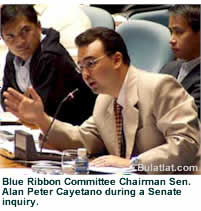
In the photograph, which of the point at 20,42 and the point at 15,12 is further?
the point at 20,42

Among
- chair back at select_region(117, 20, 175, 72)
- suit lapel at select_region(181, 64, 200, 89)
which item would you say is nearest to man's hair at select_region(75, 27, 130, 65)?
suit lapel at select_region(181, 64, 200, 89)

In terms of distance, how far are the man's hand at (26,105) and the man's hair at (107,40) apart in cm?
29

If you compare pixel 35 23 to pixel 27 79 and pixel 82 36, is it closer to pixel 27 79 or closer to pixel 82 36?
pixel 27 79

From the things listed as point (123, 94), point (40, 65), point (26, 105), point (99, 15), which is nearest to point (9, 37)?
point (40, 65)

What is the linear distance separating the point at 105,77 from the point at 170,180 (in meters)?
0.47

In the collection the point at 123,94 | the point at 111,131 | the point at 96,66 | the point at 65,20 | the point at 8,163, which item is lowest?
the point at 8,163

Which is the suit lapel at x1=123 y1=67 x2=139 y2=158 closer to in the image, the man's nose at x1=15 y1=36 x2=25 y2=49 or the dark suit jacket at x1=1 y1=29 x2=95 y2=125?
the dark suit jacket at x1=1 y1=29 x2=95 y2=125

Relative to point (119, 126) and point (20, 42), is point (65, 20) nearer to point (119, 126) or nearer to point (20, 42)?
point (20, 42)

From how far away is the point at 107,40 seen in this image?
228 centimetres

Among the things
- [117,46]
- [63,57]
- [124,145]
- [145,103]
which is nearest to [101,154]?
[124,145]

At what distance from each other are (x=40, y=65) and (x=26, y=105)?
1.33ft

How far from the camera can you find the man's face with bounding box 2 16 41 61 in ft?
8.32

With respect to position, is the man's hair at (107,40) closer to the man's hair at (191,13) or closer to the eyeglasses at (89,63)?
the eyeglasses at (89,63)

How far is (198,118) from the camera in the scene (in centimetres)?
218
